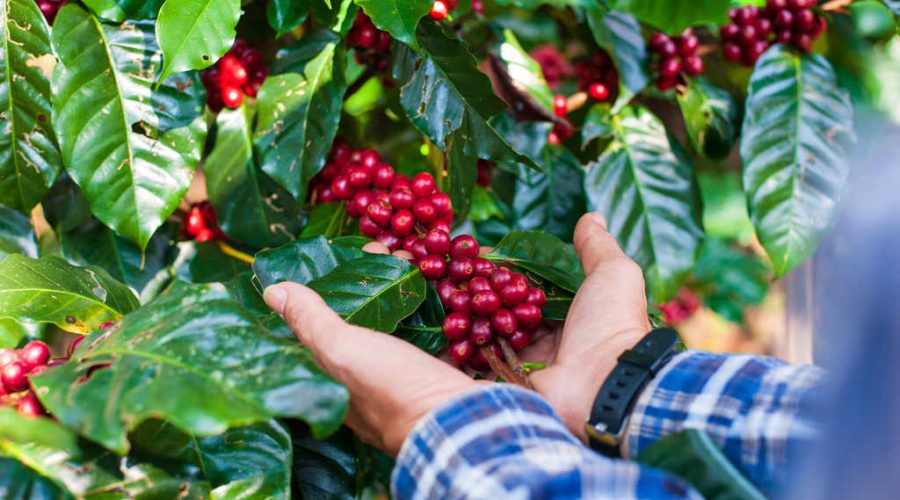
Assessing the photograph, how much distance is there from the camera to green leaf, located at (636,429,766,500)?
588 mm

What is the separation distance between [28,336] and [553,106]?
0.89m

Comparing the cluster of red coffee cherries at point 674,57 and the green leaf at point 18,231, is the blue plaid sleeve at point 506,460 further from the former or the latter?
the cluster of red coffee cherries at point 674,57

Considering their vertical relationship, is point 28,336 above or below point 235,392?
below

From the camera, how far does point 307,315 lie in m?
0.73

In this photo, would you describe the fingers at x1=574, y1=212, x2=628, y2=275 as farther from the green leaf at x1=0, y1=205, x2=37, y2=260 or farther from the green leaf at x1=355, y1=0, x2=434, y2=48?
the green leaf at x1=0, y1=205, x2=37, y2=260

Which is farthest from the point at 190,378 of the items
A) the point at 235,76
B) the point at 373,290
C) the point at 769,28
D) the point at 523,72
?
the point at 769,28

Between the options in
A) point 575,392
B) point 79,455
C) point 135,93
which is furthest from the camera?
point 135,93

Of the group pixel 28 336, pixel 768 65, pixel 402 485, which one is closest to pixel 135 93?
pixel 28 336


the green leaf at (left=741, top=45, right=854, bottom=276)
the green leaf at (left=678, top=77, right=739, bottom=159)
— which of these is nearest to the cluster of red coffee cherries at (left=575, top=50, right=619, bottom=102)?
the green leaf at (left=678, top=77, right=739, bottom=159)

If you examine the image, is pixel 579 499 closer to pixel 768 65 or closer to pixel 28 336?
pixel 28 336

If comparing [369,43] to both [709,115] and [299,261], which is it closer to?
[299,261]

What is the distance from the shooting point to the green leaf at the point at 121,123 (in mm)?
946

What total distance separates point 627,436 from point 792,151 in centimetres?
75

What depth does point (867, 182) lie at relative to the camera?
42 centimetres
